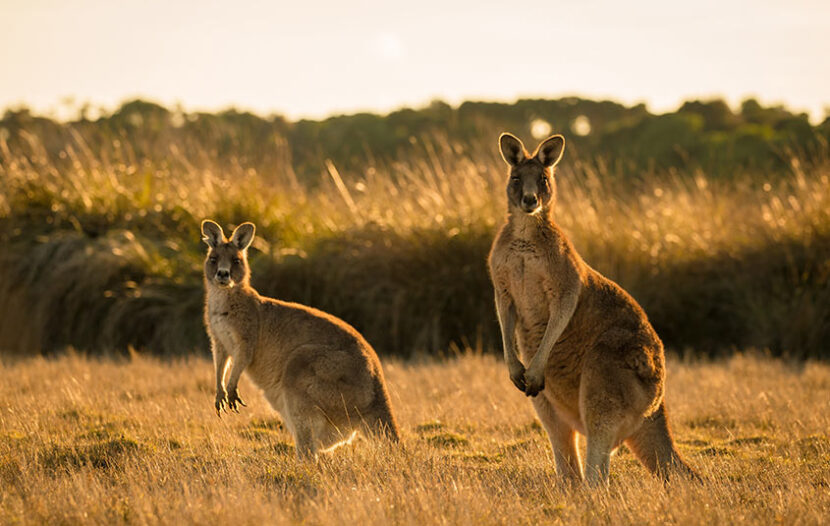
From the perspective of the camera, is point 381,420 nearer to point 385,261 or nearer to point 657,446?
point 657,446

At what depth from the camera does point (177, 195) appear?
1066 centimetres

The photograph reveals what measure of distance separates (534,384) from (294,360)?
140 centimetres

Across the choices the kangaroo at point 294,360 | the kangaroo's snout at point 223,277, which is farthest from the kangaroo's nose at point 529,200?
the kangaroo's snout at point 223,277

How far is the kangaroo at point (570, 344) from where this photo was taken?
4422 millimetres

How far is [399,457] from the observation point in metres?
4.84

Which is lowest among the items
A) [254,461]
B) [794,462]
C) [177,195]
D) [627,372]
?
[794,462]

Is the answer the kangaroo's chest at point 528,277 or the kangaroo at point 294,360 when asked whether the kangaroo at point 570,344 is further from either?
the kangaroo at point 294,360

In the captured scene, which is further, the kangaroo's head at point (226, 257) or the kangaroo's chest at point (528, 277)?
the kangaroo's head at point (226, 257)

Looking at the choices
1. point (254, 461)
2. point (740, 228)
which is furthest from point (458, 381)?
point (740, 228)

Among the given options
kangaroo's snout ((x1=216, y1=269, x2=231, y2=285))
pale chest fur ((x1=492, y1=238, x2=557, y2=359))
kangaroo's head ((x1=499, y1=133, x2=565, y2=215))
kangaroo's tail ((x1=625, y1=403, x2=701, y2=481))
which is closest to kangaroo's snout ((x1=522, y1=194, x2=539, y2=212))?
kangaroo's head ((x1=499, y1=133, x2=565, y2=215))

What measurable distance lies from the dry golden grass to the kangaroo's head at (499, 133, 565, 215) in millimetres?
1386

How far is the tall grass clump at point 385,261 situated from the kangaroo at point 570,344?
4.20m

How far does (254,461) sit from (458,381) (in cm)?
292

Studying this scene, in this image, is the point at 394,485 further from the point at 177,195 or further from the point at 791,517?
the point at 177,195
